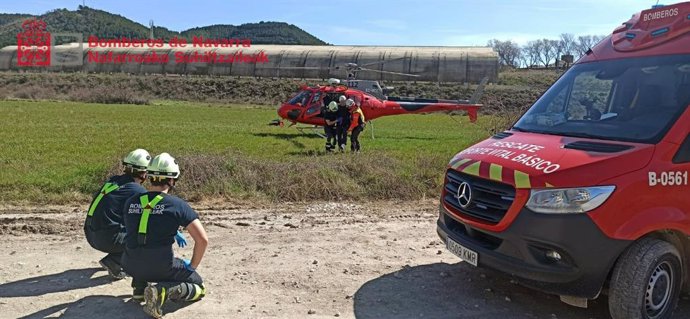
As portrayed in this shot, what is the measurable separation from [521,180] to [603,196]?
1.91ft

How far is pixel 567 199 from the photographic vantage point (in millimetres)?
4172

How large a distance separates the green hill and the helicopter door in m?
120

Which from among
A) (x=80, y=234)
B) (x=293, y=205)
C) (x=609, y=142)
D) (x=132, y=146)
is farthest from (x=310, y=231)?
(x=132, y=146)

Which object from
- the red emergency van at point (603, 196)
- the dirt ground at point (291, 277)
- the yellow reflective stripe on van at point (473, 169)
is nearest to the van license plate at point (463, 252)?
the red emergency van at point (603, 196)

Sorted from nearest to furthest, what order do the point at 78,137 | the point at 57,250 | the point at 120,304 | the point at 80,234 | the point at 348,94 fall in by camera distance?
the point at 120,304
the point at 57,250
the point at 80,234
the point at 78,137
the point at 348,94

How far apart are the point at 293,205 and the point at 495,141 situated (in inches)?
182

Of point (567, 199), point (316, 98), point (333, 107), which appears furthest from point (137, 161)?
point (316, 98)

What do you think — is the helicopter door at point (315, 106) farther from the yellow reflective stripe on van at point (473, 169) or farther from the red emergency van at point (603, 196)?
the yellow reflective stripe on van at point (473, 169)

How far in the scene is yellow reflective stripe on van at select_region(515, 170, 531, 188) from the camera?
14.1 feet

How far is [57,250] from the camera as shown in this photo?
632cm

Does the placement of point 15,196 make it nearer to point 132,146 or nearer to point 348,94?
point 132,146

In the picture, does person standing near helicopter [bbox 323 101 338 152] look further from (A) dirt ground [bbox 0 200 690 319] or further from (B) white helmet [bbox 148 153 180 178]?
(B) white helmet [bbox 148 153 180 178]

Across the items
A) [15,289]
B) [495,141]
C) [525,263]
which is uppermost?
[495,141]

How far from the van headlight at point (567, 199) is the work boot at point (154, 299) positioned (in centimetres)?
293
